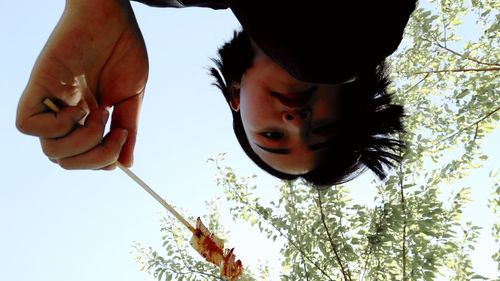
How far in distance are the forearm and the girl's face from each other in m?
0.14

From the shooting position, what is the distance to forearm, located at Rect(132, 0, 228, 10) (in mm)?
1449

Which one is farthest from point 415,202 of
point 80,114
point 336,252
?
point 80,114

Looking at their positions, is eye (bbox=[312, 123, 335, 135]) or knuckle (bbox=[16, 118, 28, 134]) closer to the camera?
knuckle (bbox=[16, 118, 28, 134])

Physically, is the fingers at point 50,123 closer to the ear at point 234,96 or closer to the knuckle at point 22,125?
the knuckle at point 22,125

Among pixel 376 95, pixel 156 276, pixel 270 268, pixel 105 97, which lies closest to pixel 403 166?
pixel 270 268

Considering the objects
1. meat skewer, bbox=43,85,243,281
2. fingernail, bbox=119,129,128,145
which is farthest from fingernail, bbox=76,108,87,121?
meat skewer, bbox=43,85,243,281

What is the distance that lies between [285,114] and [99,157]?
44 cm

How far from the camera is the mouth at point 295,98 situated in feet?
4.66

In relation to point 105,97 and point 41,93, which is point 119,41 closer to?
point 105,97

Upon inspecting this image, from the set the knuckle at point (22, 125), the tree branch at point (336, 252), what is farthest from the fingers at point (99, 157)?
the tree branch at point (336, 252)

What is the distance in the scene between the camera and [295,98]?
4.69 feet

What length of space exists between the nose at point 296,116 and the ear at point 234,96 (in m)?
0.21

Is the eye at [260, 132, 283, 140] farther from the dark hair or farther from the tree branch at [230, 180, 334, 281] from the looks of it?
the tree branch at [230, 180, 334, 281]

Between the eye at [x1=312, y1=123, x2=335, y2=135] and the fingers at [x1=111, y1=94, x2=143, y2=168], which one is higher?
the eye at [x1=312, y1=123, x2=335, y2=135]
